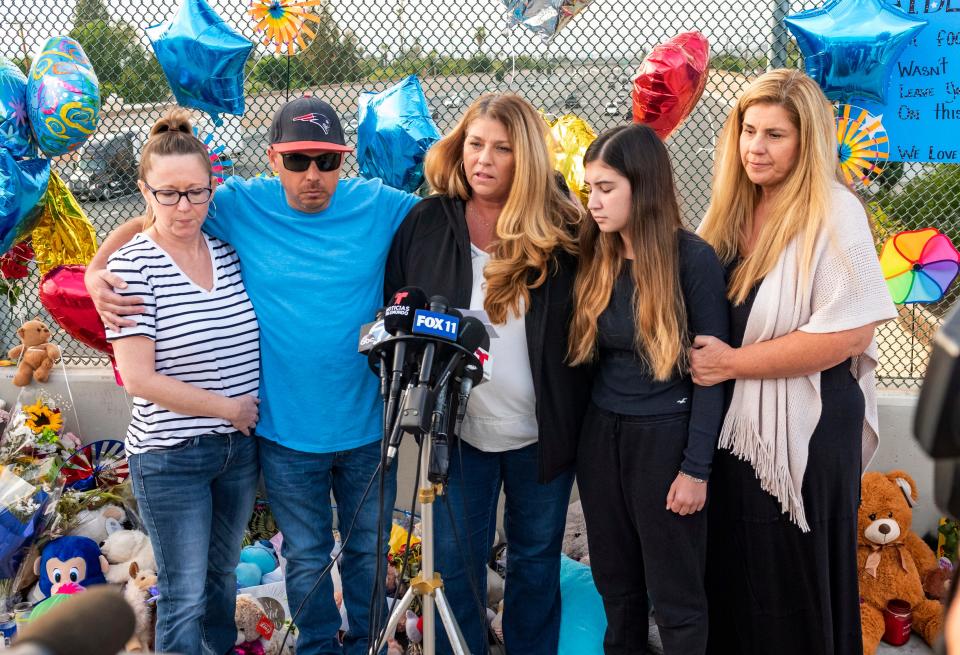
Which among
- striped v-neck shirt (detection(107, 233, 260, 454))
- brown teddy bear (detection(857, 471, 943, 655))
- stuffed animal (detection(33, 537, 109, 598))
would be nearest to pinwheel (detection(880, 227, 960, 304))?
brown teddy bear (detection(857, 471, 943, 655))

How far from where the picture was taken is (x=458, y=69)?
3977 mm

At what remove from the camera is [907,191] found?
3967 mm

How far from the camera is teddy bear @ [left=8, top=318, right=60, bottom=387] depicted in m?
4.32

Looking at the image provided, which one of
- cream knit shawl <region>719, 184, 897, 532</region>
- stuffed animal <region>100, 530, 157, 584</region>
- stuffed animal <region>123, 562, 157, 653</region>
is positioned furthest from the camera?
stuffed animal <region>100, 530, 157, 584</region>

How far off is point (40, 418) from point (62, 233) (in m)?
0.97

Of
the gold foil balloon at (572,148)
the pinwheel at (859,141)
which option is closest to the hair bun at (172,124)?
the gold foil balloon at (572,148)

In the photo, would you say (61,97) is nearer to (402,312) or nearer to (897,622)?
(402,312)

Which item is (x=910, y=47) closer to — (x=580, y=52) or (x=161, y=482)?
(x=580, y=52)

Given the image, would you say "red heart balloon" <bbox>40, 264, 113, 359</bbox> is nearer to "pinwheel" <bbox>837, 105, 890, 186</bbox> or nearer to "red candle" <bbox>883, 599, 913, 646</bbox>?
"pinwheel" <bbox>837, 105, 890, 186</bbox>

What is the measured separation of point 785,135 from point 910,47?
4.41 feet

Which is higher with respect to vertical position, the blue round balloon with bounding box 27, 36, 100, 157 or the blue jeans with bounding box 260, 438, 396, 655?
the blue round balloon with bounding box 27, 36, 100, 157

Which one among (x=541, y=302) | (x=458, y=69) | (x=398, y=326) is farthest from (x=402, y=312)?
(x=458, y=69)

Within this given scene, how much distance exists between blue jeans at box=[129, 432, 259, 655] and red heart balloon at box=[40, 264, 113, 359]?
2.69 feet

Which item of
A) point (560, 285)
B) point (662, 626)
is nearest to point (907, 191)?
point (560, 285)
